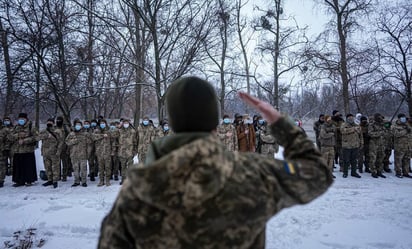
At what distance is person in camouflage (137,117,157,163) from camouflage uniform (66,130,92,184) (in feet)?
5.35

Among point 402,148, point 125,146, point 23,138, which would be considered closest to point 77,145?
point 125,146

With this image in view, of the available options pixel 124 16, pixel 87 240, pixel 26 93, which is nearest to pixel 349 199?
pixel 87 240

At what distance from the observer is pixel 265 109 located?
1267 millimetres

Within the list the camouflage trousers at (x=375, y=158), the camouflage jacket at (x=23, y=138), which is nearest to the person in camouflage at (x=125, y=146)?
the camouflage jacket at (x=23, y=138)

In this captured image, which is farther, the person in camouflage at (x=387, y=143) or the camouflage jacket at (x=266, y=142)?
the person in camouflage at (x=387, y=143)

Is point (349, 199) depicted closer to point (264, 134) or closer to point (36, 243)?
point (264, 134)

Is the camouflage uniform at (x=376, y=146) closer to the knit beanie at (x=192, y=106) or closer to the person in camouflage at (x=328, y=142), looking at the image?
the person in camouflage at (x=328, y=142)

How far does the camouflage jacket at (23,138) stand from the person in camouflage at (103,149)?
5.64 ft

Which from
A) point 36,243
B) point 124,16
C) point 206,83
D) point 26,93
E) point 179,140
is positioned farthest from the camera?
point 26,93

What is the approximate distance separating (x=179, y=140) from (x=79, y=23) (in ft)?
28.6

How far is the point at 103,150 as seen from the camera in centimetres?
830

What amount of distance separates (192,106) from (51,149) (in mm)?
8351

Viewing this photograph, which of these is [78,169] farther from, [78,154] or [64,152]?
[64,152]

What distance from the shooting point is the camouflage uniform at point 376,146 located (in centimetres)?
875
